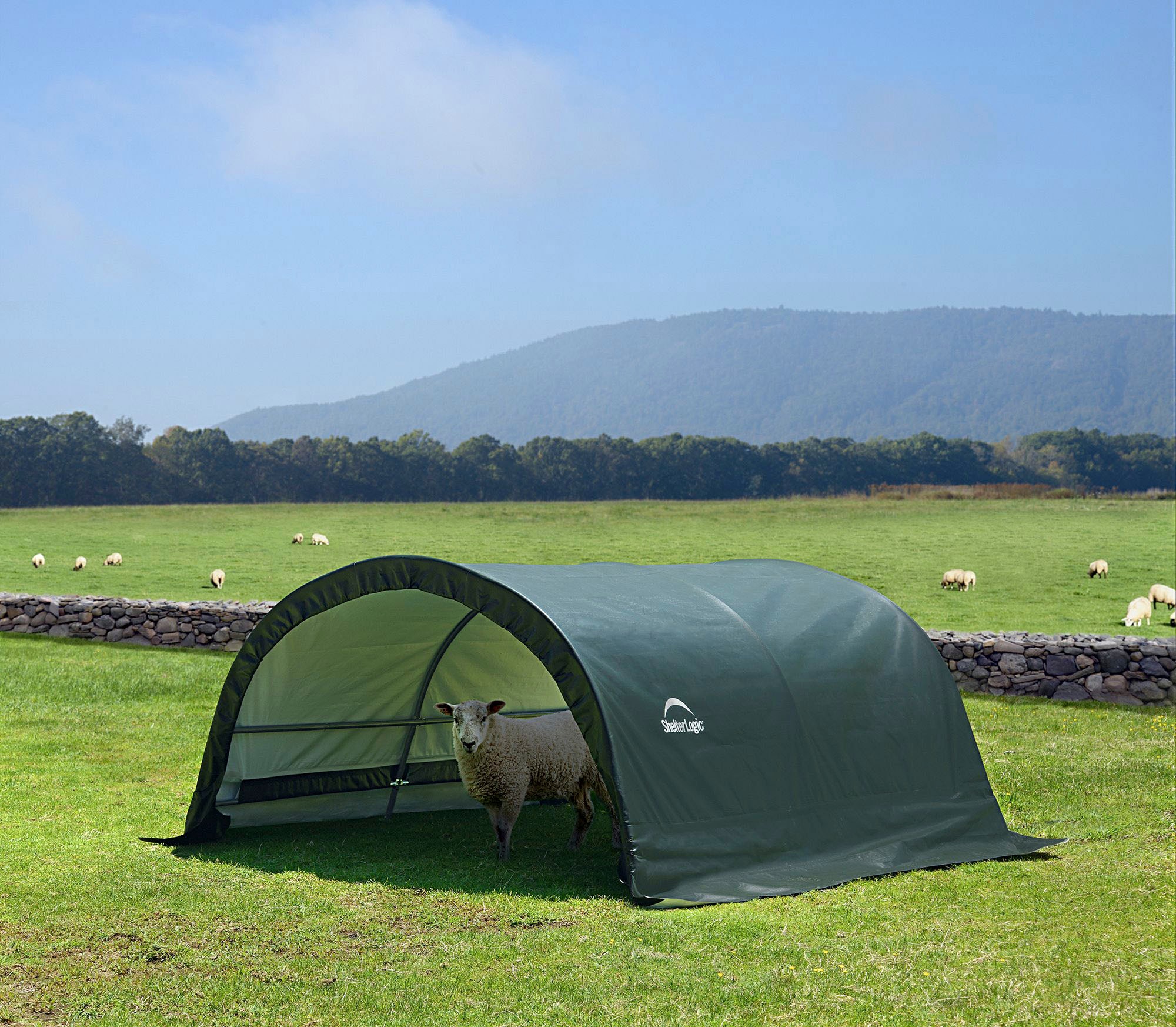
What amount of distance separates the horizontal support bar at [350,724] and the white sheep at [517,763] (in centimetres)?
69

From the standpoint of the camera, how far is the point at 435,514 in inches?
2874

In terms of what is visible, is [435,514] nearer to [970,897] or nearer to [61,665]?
[61,665]

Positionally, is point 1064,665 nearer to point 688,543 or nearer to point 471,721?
point 471,721

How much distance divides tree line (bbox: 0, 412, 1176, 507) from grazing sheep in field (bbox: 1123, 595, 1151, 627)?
255ft

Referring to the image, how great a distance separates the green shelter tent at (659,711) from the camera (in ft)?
30.5

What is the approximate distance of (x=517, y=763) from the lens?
10.8 metres

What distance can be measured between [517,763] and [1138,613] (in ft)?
80.2

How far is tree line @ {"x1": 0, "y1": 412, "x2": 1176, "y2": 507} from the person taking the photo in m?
98.8

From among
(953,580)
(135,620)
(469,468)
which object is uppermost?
(469,468)

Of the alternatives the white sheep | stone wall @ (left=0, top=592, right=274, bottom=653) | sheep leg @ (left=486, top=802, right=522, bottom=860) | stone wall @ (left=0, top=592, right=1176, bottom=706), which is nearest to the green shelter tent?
the white sheep

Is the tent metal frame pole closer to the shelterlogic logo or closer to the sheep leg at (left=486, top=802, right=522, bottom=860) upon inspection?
the sheep leg at (left=486, top=802, right=522, bottom=860)

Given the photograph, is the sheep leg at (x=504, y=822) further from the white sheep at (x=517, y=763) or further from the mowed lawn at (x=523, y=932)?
the mowed lawn at (x=523, y=932)

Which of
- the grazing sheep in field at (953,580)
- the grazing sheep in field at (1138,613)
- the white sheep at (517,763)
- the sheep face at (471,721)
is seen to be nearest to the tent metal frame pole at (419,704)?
the white sheep at (517,763)

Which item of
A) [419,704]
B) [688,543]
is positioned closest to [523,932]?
[419,704]
